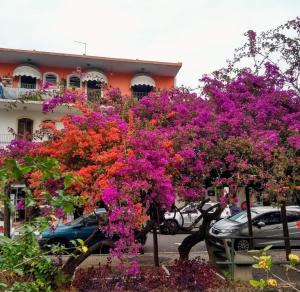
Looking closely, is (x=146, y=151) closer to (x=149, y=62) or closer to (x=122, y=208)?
(x=122, y=208)

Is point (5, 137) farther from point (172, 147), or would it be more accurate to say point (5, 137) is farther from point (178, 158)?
point (178, 158)

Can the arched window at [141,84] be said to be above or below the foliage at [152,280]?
above

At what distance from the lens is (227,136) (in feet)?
33.7

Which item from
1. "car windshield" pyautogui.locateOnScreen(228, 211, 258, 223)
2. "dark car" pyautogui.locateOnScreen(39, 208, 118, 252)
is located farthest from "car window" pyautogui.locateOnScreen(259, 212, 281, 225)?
"dark car" pyautogui.locateOnScreen(39, 208, 118, 252)

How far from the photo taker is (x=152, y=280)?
8.39m

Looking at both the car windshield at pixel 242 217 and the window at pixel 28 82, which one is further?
the window at pixel 28 82

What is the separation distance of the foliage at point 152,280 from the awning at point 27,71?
20762mm

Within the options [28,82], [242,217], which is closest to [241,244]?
[242,217]

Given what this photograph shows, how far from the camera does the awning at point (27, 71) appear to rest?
2714cm

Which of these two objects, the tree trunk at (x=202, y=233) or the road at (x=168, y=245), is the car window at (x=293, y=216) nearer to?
the road at (x=168, y=245)

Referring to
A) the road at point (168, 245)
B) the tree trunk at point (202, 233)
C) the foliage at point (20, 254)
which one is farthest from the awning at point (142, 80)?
the foliage at point (20, 254)

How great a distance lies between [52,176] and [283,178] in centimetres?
695

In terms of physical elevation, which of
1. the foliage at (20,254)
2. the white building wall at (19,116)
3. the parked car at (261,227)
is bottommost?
the parked car at (261,227)

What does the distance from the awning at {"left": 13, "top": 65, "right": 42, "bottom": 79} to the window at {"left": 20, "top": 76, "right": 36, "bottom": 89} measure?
633mm
